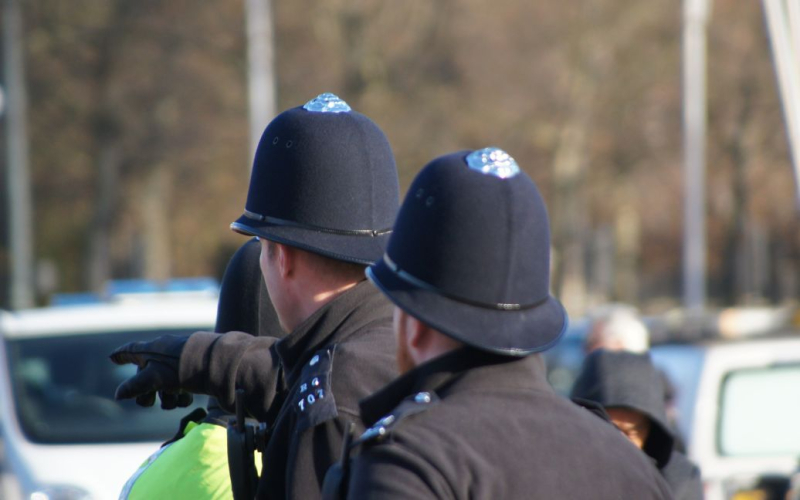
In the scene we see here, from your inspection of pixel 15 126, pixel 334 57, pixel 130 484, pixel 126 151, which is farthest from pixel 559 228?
pixel 130 484

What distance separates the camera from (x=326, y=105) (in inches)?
92.7

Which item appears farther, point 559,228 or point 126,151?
point 559,228

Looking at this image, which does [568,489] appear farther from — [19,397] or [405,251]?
[19,397]

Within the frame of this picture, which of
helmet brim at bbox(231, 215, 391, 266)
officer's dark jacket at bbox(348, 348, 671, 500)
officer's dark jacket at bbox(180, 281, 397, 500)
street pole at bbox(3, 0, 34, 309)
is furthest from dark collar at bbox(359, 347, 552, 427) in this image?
street pole at bbox(3, 0, 34, 309)

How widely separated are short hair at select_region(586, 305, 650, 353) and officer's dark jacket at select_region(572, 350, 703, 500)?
29.1 inches

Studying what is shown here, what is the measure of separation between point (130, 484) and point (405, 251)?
87cm

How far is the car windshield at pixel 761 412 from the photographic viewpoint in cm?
598

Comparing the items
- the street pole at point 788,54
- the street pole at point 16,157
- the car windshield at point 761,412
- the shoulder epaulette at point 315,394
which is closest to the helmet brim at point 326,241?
the shoulder epaulette at point 315,394

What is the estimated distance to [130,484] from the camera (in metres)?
2.34

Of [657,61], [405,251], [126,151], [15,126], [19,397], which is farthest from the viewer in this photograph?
[657,61]

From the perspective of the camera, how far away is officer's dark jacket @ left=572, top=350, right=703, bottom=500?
11.4 ft

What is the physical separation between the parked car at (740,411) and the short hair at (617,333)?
1.33 m

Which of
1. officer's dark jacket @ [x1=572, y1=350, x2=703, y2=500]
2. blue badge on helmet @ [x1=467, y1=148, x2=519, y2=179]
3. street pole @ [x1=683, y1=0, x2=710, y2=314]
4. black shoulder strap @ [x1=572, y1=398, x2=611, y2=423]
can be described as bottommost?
street pole @ [x1=683, y1=0, x2=710, y2=314]

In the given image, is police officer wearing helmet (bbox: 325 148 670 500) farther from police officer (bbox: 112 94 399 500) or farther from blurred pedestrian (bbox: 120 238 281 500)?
blurred pedestrian (bbox: 120 238 281 500)
